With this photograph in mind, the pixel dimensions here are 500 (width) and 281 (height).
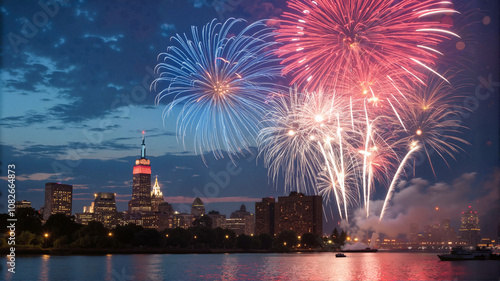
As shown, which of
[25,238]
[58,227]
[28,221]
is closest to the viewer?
[25,238]

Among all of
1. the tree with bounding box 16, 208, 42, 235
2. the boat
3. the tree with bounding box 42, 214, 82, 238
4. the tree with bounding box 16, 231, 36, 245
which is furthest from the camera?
the tree with bounding box 42, 214, 82, 238

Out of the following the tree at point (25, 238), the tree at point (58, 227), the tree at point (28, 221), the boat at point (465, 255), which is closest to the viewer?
the tree at point (25, 238)

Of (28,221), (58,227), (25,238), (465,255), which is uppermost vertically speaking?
(28,221)

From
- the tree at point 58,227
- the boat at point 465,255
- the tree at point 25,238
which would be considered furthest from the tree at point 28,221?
the boat at point 465,255

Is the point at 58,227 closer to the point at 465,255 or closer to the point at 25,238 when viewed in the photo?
the point at 25,238

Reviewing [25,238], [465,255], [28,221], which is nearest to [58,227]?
[28,221]

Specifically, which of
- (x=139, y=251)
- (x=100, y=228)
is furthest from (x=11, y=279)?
(x=139, y=251)

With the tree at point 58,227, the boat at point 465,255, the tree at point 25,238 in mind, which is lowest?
the boat at point 465,255

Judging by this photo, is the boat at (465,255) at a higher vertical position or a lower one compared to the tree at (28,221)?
lower

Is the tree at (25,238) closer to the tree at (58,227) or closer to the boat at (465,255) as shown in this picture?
the tree at (58,227)

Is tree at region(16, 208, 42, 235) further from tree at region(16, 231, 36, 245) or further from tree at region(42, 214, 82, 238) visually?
tree at region(16, 231, 36, 245)

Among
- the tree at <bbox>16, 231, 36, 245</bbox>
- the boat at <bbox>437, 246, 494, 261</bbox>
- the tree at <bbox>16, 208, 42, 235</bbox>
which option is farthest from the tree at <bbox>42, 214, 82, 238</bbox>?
the boat at <bbox>437, 246, 494, 261</bbox>
